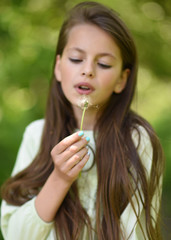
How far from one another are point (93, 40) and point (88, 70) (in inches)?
5.4

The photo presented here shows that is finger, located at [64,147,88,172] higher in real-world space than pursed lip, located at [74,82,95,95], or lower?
lower

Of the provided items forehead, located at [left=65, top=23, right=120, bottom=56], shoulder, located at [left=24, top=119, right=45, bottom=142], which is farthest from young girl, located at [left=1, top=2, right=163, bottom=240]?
shoulder, located at [left=24, top=119, right=45, bottom=142]

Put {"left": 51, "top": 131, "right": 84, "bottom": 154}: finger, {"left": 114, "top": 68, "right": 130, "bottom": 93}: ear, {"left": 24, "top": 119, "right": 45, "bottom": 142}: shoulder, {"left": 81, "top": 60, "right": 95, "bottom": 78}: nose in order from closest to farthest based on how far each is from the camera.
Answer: {"left": 51, "top": 131, "right": 84, "bottom": 154}: finger, {"left": 81, "top": 60, "right": 95, "bottom": 78}: nose, {"left": 114, "top": 68, "right": 130, "bottom": 93}: ear, {"left": 24, "top": 119, "right": 45, "bottom": 142}: shoulder

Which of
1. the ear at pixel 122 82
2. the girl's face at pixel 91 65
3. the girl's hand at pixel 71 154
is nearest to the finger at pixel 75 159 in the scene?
the girl's hand at pixel 71 154

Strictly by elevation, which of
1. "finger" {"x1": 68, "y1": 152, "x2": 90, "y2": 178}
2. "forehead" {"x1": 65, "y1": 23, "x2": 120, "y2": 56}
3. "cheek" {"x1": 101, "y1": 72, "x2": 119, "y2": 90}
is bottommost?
"finger" {"x1": 68, "y1": 152, "x2": 90, "y2": 178}

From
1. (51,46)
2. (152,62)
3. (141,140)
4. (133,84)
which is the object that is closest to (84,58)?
(133,84)

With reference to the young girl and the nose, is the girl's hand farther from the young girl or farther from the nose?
the nose

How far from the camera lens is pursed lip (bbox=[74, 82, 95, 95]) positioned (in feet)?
4.24

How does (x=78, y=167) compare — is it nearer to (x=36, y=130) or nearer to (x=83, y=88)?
(x=83, y=88)

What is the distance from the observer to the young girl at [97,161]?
1.28 meters

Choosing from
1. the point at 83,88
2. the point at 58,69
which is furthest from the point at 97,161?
the point at 58,69

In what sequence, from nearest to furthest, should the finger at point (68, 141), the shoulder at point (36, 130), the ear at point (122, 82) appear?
1. the finger at point (68, 141)
2. the ear at point (122, 82)
3. the shoulder at point (36, 130)

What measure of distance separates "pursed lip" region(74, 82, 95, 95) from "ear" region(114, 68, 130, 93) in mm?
160

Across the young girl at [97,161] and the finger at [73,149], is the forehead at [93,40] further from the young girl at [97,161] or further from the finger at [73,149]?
the finger at [73,149]
